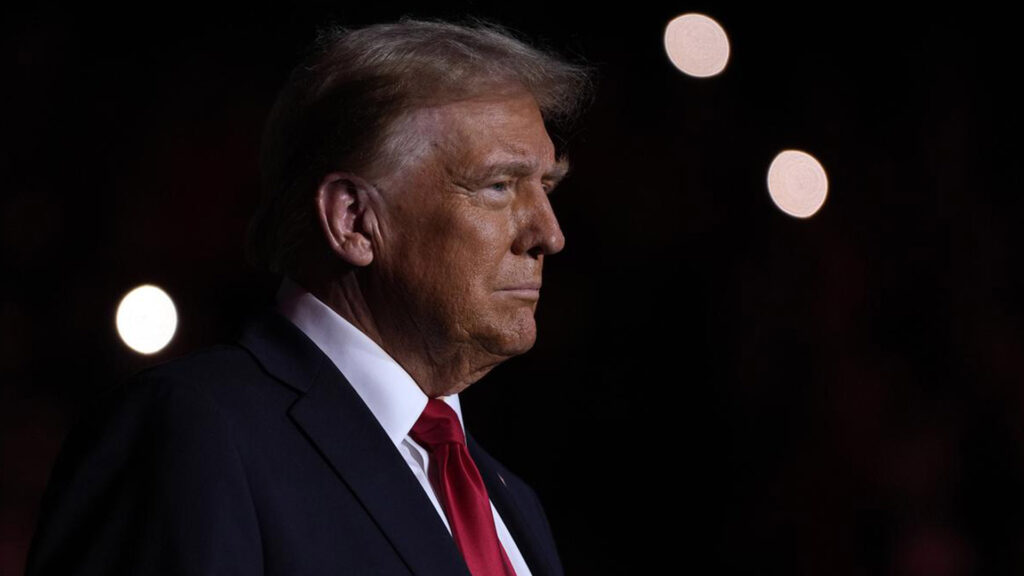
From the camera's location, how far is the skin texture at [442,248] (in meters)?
1.61

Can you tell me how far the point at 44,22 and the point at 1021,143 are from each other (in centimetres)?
256

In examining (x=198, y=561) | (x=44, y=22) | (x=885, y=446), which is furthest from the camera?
(x=885, y=446)

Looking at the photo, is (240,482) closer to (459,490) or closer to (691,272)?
(459,490)

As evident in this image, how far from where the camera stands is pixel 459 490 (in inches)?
63.4

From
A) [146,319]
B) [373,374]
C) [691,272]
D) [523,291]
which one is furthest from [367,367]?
[691,272]

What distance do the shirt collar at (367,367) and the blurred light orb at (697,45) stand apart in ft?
6.56

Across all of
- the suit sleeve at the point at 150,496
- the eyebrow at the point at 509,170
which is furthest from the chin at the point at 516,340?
the suit sleeve at the point at 150,496

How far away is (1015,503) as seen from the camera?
319cm

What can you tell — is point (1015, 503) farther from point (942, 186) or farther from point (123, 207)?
point (123, 207)

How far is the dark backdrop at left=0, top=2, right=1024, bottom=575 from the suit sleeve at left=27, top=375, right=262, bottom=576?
2.00 meters

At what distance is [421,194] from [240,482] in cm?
49

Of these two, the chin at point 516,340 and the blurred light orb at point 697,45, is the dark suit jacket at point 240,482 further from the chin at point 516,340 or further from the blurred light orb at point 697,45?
the blurred light orb at point 697,45

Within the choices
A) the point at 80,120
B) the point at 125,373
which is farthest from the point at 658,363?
the point at 80,120

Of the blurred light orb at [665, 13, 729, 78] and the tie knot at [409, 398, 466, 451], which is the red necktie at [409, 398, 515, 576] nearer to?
the tie knot at [409, 398, 466, 451]
